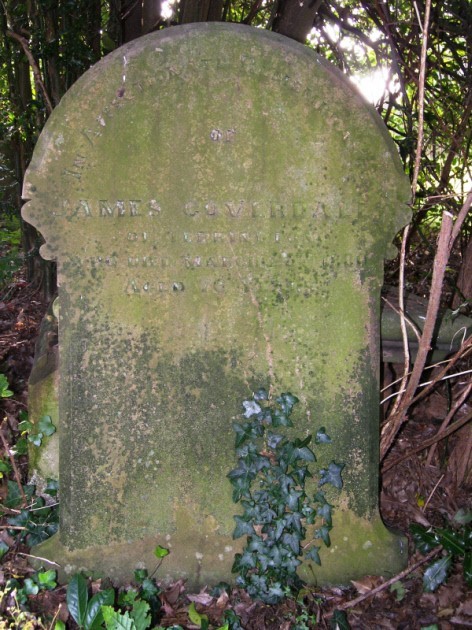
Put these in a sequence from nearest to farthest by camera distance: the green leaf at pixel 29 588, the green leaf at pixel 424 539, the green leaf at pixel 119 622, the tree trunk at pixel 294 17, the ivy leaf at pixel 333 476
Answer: the green leaf at pixel 119 622 < the green leaf at pixel 29 588 < the ivy leaf at pixel 333 476 < the green leaf at pixel 424 539 < the tree trunk at pixel 294 17

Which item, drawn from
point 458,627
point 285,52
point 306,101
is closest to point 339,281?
point 306,101

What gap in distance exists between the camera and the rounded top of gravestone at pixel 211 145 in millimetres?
2365

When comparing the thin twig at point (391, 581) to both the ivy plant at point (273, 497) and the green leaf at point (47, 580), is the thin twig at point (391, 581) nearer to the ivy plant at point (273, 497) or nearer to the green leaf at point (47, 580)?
the ivy plant at point (273, 497)

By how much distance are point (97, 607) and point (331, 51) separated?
4.62 m

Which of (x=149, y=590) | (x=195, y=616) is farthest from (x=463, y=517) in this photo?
(x=149, y=590)

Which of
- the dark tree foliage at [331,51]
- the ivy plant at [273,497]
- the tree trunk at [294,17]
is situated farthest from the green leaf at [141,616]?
the tree trunk at [294,17]

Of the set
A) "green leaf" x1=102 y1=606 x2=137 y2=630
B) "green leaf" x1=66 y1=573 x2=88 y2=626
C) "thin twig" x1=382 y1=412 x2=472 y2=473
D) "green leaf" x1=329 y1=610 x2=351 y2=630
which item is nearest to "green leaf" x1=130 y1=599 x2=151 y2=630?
"green leaf" x1=102 y1=606 x2=137 y2=630

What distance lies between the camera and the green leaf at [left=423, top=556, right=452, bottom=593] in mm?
2568

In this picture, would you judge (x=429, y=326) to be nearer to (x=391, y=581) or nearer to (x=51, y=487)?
(x=391, y=581)

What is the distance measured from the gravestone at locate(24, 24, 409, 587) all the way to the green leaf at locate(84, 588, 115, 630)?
0.30 m

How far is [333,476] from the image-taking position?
2623 millimetres

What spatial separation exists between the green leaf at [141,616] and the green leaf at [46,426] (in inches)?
39.6

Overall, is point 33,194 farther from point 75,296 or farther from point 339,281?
point 339,281

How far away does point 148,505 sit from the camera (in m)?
2.65
